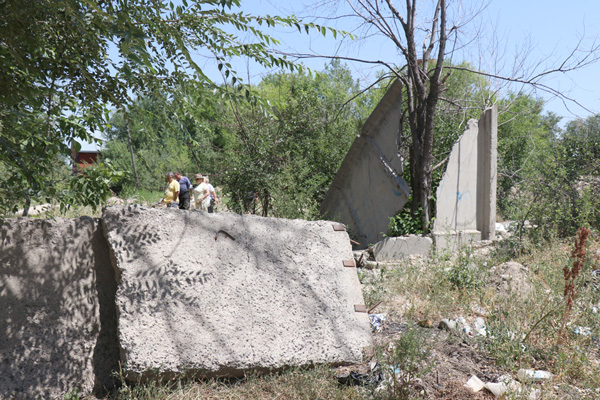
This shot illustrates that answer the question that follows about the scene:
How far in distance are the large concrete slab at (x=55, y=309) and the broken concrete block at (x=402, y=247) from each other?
18.2 feet

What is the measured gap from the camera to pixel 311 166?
10945 millimetres

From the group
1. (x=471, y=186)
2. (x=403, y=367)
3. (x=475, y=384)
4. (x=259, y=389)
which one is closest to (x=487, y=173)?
(x=471, y=186)

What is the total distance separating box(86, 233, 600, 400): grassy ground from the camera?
10.1 ft

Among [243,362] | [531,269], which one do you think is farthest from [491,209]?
[243,362]

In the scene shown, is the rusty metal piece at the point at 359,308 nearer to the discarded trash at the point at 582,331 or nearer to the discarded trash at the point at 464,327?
the discarded trash at the point at 464,327

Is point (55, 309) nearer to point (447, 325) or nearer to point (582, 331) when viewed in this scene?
point (447, 325)

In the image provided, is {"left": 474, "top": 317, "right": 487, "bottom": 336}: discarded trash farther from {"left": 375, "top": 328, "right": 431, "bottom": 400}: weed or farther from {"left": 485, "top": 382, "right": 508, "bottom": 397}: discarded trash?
{"left": 375, "top": 328, "right": 431, "bottom": 400}: weed

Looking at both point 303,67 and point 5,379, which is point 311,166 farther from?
point 5,379

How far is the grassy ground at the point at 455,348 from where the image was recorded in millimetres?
3082

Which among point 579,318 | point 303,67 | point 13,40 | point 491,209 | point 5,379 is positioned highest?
point 303,67

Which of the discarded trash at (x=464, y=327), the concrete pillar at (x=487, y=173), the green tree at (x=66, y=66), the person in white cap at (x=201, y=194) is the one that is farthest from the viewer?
the person in white cap at (x=201, y=194)

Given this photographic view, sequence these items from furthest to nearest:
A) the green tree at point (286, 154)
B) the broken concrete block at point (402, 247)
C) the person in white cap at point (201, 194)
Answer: the person in white cap at point (201, 194), the green tree at point (286, 154), the broken concrete block at point (402, 247)

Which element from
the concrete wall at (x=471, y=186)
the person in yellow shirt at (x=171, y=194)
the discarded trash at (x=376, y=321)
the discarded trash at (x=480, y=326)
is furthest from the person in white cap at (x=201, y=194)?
the discarded trash at (x=480, y=326)

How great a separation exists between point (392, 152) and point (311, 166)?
275 centimetres
